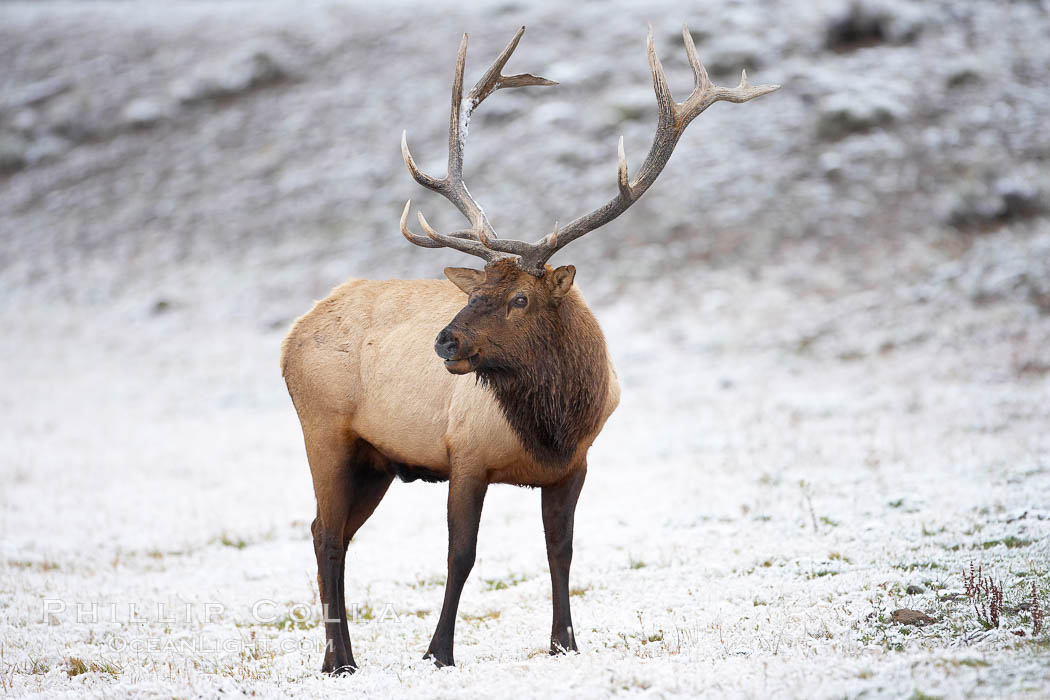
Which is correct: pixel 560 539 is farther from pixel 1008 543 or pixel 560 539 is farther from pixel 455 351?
pixel 1008 543

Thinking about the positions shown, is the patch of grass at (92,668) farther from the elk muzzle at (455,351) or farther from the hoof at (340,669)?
the elk muzzle at (455,351)

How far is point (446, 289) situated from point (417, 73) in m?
26.0

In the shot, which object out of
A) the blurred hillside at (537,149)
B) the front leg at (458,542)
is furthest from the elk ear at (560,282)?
the blurred hillside at (537,149)

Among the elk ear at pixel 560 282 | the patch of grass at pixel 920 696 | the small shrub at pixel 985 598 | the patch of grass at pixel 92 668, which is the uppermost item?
the elk ear at pixel 560 282

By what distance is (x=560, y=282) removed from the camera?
668 centimetres

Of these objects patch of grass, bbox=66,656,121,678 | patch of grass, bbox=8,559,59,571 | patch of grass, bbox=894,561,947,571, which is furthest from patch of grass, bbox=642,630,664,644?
patch of grass, bbox=8,559,59,571

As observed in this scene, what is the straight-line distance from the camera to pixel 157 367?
22250 millimetres

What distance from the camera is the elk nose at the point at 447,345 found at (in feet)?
20.4

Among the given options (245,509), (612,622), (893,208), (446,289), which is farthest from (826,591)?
(893,208)

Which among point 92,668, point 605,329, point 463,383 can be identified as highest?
point 463,383

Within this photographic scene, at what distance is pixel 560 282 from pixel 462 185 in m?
1.17

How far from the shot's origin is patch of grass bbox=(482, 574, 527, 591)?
Result: 8.97m

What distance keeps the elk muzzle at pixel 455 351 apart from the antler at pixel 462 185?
0.65 metres

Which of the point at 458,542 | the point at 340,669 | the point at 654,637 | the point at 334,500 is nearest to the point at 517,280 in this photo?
the point at 458,542
